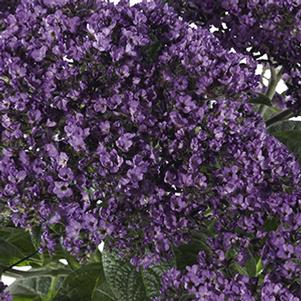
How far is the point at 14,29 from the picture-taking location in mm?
1262

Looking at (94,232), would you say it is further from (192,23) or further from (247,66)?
(192,23)

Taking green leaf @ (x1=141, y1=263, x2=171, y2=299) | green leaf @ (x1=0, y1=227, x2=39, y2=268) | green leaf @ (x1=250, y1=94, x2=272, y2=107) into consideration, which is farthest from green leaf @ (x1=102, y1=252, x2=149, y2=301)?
green leaf @ (x1=250, y1=94, x2=272, y2=107)

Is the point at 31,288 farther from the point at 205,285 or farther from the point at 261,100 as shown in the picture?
the point at 205,285

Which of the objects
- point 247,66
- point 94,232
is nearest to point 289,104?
point 247,66

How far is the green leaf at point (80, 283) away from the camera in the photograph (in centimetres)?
152

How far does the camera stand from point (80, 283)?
60.2 inches

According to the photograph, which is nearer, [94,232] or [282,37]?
[94,232]

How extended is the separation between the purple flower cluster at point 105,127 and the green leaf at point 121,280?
12cm

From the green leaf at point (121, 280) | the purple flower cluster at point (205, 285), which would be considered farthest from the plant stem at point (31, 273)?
the purple flower cluster at point (205, 285)

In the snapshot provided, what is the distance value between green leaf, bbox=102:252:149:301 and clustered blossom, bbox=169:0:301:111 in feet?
1.20

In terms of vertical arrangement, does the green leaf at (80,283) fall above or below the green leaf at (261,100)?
below

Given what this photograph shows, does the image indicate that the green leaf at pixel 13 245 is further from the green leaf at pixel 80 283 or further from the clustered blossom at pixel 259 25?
the clustered blossom at pixel 259 25

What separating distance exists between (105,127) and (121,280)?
260 mm

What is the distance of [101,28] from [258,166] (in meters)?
0.26
